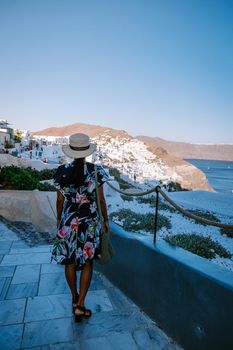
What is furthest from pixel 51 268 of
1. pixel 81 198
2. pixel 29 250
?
pixel 81 198

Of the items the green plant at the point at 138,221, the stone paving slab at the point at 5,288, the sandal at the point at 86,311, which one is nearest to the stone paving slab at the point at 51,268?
the stone paving slab at the point at 5,288

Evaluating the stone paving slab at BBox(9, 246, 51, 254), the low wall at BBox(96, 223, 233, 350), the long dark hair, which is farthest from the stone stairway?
the long dark hair

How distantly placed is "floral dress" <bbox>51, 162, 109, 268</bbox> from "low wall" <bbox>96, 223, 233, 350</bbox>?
1.74 feet

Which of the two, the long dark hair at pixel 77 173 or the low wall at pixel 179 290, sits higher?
the long dark hair at pixel 77 173

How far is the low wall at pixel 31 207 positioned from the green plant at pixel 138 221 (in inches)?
68.1

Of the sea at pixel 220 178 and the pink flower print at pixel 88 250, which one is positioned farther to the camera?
the sea at pixel 220 178

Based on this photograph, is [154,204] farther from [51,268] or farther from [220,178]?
[220,178]

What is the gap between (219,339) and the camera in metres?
1.80

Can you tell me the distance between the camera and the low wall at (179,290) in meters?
1.80

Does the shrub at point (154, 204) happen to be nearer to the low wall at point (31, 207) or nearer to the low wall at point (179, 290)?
the low wall at point (31, 207)

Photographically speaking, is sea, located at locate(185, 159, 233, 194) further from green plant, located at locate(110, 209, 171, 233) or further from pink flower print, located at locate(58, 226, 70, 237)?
pink flower print, located at locate(58, 226, 70, 237)

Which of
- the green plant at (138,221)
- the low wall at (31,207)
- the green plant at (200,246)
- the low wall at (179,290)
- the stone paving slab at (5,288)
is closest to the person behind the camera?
the low wall at (179,290)

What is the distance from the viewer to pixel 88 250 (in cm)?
240

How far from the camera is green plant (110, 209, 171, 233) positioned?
6.58 metres
